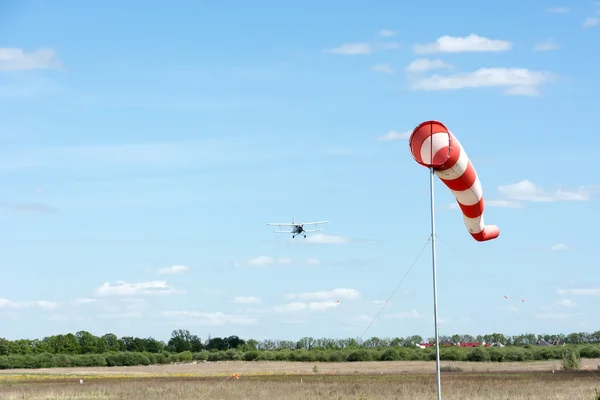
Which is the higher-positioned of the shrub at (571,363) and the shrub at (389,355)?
the shrub at (389,355)

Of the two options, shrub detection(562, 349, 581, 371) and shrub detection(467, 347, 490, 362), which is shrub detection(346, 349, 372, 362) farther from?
shrub detection(562, 349, 581, 371)

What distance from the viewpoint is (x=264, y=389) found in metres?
43.2

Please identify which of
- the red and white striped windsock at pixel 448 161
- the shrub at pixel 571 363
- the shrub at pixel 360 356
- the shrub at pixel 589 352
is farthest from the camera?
the shrub at pixel 360 356

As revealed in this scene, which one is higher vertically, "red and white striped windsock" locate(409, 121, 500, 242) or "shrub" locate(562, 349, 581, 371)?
"red and white striped windsock" locate(409, 121, 500, 242)

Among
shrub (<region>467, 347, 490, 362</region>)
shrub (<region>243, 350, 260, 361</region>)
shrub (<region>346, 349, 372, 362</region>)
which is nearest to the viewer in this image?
shrub (<region>467, 347, 490, 362</region>)

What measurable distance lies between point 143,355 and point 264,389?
204ft

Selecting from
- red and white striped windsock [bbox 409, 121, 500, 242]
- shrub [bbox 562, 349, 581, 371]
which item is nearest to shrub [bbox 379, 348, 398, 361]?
shrub [bbox 562, 349, 581, 371]

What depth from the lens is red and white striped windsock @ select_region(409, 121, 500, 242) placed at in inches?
670

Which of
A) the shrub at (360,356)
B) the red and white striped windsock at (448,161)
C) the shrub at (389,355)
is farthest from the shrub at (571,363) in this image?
the red and white striped windsock at (448,161)

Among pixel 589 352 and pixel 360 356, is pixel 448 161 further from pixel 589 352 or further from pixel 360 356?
pixel 589 352

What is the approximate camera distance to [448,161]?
17.0m

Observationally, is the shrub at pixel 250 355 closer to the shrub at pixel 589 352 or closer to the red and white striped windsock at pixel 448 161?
the shrub at pixel 589 352

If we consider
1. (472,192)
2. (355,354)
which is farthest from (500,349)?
(472,192)

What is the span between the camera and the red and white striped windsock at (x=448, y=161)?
1702 centimetres
